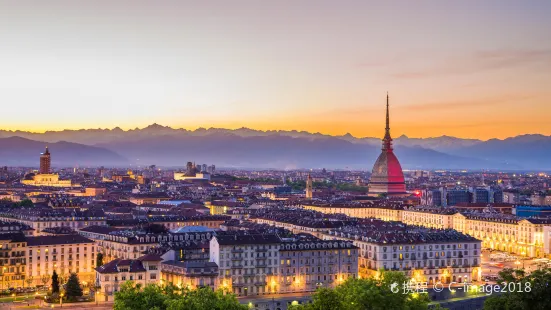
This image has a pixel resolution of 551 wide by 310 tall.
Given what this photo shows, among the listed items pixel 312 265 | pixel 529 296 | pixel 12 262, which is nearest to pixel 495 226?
pixel 312 265

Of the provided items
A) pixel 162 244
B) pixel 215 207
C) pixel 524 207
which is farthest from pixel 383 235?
pixel 215 207

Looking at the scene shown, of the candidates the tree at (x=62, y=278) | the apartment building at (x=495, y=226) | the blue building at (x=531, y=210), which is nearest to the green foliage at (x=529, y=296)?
the tree at (x=62, y=278)

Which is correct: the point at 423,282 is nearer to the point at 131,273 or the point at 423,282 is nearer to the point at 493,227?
the point at 131,273

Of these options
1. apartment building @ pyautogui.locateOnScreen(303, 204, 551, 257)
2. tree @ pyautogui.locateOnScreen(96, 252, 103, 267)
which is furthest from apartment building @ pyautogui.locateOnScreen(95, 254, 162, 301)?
apartment building @ pyautogui.locateOnScreen(303, 204, 551, 257)

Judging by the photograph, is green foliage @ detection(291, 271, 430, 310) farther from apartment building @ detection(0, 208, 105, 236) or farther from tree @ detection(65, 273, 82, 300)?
apartment building @ detection(0, 208, 105, 236)

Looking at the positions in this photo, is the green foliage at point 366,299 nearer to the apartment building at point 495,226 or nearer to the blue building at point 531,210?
the apartment building at point 495,226

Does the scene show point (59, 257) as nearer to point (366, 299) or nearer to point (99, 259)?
point (99, 259)
